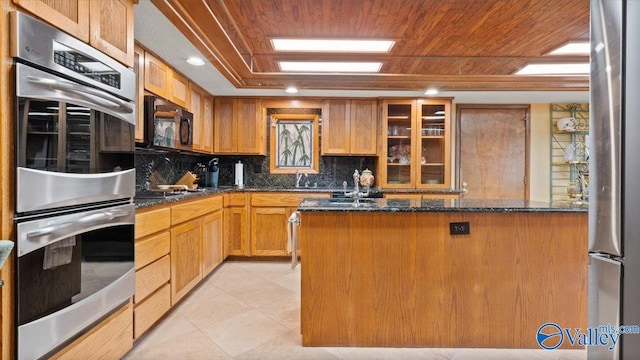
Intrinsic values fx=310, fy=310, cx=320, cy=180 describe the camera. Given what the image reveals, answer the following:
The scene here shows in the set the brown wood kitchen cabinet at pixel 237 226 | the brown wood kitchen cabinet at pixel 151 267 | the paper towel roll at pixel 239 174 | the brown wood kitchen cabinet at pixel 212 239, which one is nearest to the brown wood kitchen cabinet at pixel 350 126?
the paper towel roll at pixel 239 174

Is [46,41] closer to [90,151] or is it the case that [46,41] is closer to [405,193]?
[90,151]

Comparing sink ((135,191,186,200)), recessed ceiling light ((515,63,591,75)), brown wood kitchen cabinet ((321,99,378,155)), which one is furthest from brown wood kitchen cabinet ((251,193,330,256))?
recessed ceiling light ((515,63,591,75))

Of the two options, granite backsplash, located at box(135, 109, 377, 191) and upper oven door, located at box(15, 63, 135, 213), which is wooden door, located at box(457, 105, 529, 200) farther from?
upper oven door, located at box(15, 63, 135, 213)

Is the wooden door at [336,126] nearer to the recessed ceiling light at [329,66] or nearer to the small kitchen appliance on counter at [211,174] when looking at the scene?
the recessed ceiling light at [329,66]

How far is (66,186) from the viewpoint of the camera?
4.23 feet

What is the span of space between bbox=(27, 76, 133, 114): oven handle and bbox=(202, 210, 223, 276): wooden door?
1.60 meters

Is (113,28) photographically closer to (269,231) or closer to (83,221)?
(83,221)

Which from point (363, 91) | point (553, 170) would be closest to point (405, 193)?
point (363, 91)

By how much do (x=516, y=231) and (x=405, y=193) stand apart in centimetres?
206

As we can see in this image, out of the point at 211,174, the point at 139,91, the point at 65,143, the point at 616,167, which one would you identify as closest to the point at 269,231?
the point at 211,174

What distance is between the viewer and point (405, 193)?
157 inches

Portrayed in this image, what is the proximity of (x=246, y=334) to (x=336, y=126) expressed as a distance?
285 centimetres

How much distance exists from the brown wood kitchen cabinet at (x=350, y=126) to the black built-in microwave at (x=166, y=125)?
1811 mm

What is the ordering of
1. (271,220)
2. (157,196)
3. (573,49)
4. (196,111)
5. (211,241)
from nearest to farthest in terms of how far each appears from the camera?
1. (157,196)
2. (573,49)
3. (211,241)
4. (196,111)
5. (271,220)
